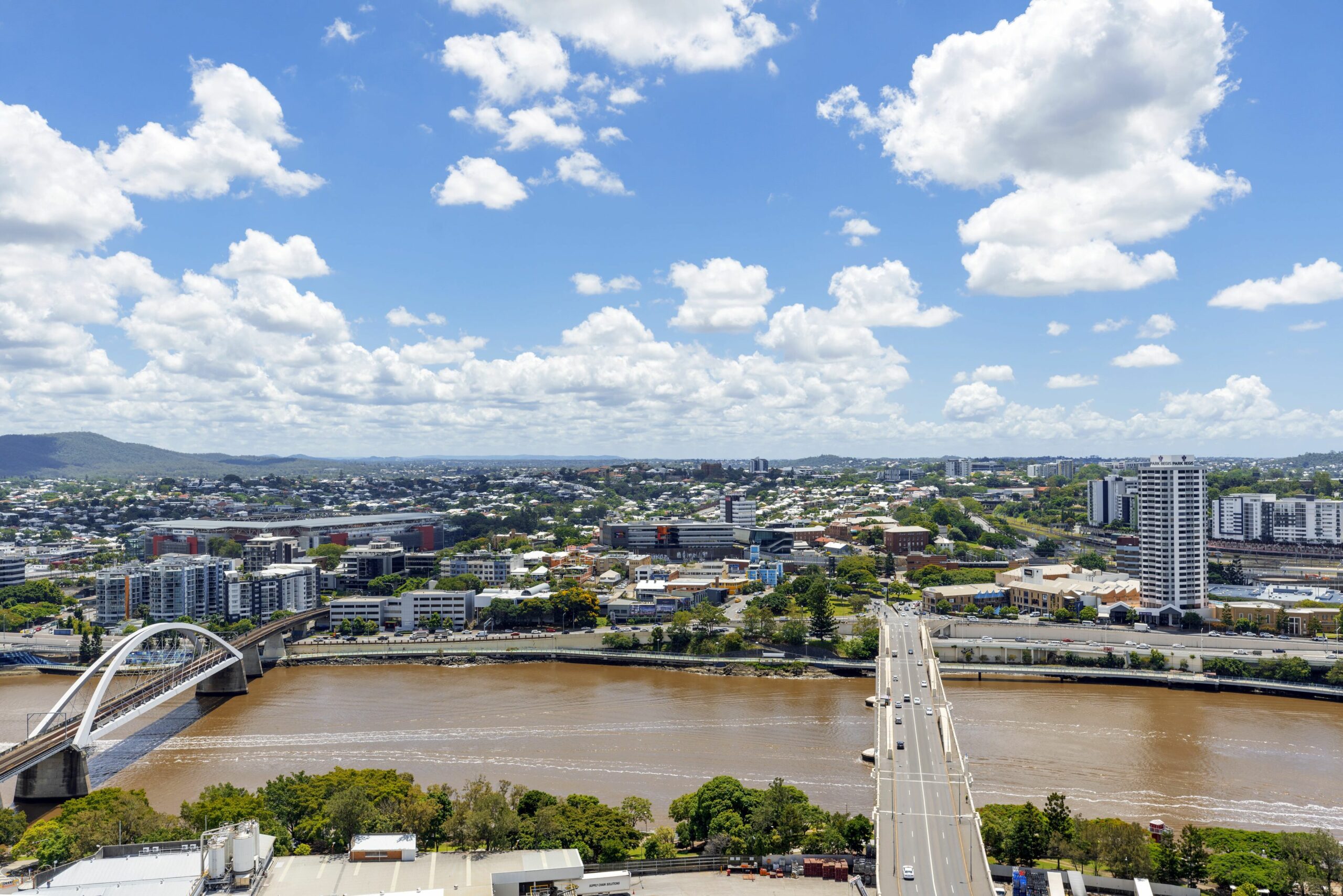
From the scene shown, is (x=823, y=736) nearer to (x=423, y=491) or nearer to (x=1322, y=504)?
(x=1322, y=504)

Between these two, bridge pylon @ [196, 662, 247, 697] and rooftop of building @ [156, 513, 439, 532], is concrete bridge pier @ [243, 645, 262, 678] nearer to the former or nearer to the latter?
bridge pylon @ [196, 662, 247, 697]

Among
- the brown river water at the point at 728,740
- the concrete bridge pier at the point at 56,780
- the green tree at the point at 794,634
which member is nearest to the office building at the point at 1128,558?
the brown river water at the point at 728,740

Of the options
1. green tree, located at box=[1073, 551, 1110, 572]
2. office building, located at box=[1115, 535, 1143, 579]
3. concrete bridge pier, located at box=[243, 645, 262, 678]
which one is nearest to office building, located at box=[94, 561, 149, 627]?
concrete bridge pier, located at box=[243, 645, 262, 678]

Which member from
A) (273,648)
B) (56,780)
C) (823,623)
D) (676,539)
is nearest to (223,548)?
(273,648)

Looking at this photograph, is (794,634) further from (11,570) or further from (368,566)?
(11,570)

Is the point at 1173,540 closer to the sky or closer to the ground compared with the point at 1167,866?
closer to the sky

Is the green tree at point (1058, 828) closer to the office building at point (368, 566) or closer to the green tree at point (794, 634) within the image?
the green tree at point (794, 634)

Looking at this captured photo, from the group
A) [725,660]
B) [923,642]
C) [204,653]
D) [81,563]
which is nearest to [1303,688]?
[923,642]
